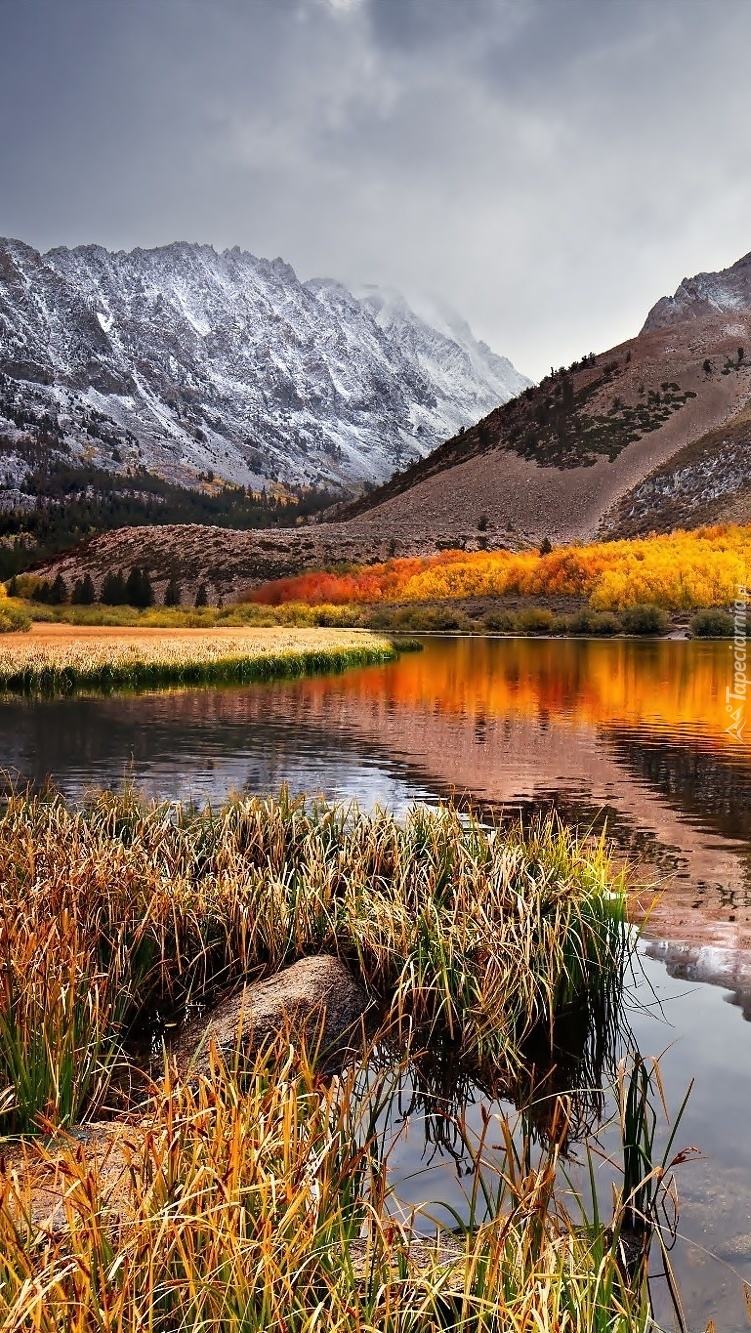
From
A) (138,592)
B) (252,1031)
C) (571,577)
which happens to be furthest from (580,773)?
(138,592)

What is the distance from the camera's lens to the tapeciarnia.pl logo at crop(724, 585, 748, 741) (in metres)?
23.0

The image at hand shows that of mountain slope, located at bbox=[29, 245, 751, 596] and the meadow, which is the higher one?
mountain slope, located at bbox=[29, 245, 751, 596]

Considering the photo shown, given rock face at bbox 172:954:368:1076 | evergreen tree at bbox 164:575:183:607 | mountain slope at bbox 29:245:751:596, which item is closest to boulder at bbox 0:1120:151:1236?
rock face at bbox 172:954:368:1076

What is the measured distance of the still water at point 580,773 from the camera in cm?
476

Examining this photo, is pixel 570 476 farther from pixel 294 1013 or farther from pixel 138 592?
Result: pixel 294 1013

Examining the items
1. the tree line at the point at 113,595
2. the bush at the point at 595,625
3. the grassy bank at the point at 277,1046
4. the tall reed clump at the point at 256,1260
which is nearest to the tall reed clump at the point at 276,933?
the grassy bank at the point at 277,1046

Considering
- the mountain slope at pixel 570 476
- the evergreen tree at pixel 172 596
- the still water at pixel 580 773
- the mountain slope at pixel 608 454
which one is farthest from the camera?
the mountain slope at pixel 608 454

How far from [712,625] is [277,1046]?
2384 inches

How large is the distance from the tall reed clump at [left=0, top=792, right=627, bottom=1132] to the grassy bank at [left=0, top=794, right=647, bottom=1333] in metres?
0.02

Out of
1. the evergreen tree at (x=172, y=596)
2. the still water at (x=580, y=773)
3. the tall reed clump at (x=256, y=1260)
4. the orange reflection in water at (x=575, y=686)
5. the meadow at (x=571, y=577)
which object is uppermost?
the meadow at (x=571, y=577)

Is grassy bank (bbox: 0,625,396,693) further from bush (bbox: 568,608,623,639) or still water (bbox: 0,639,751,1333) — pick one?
bush (bbox: 568,608,623,639)

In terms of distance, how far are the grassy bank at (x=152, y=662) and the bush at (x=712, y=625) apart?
1142 inches

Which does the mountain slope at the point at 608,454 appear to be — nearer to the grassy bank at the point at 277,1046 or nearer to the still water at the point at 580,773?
the still water at the point at 580,773

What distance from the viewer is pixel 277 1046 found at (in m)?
4.70
